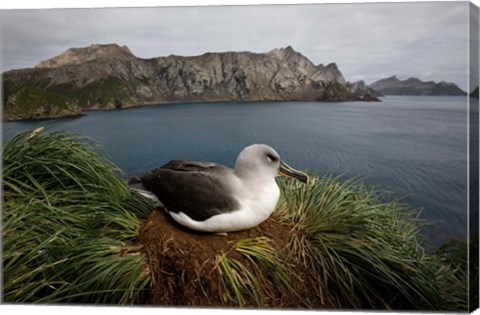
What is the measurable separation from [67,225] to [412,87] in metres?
2.82

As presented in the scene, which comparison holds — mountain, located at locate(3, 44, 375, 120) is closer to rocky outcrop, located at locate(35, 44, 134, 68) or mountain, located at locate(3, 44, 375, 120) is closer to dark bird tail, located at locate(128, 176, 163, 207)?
rocky outcrop, located at locate(35, 44, 134, 68)

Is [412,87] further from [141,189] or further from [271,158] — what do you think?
[141,189]

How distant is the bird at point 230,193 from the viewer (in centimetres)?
248

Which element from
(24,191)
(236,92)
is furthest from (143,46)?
(24,191)

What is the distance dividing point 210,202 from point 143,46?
1533mm

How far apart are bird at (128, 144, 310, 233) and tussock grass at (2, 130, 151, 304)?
0.46 meters

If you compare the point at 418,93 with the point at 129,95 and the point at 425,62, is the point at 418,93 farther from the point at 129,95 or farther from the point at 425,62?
the point at 129,95

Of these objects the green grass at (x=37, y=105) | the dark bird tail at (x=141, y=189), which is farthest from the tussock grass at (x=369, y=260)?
the green grass at (x=37, y=105)

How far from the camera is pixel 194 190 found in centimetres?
253

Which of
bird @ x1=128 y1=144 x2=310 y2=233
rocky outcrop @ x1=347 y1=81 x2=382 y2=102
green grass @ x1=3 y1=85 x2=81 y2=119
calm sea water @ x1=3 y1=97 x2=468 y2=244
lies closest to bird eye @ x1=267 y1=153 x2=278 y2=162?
→ bird @ x1=128 y1=144 x2=310 y2=233

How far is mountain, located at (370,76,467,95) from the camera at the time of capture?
272cm

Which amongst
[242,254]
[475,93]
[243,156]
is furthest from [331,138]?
[242,254]

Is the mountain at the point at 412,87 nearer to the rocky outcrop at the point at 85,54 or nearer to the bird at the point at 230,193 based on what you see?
the bird at the point at 230,193

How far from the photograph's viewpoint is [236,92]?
3496mm
